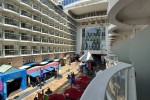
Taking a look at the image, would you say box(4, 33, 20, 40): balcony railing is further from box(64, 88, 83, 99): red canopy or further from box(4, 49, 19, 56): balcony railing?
box(64, 88, 83, 99): red canopy

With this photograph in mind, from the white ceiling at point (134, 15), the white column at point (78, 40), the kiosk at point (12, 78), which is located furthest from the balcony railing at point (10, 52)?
the white column at point (78, 40)

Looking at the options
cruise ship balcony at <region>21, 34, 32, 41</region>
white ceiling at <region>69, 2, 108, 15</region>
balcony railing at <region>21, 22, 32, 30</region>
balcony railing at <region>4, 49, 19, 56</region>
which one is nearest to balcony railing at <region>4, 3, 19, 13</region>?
balcony railing at <region>21, 22, 32, 30</region>

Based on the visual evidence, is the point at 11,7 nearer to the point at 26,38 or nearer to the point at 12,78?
the point at 26,38

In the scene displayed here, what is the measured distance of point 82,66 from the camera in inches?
1104

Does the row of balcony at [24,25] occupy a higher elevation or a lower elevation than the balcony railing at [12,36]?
higher

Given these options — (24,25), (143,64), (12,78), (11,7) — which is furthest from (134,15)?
(24,25)

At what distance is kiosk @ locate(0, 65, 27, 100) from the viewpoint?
1459 cm

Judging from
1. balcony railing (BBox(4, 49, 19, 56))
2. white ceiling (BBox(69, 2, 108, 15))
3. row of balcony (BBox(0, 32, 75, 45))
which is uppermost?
white ceiling (BBox(69, 2, 108, 15))

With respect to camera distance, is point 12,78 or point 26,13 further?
point 26,13

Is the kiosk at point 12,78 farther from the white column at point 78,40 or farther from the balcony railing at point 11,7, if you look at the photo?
the white column at point 78,40

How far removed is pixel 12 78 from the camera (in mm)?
15797

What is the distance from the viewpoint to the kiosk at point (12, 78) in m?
14.6

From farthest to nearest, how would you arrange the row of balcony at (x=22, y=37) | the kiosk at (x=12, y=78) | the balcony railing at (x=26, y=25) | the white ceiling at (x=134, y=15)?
the balcony railing at (x=26, y=25) → the row of balcony at (x=22, y=37) → the kiosk at (x=12, y=78) → the white ceiling at (x=134, y=15)

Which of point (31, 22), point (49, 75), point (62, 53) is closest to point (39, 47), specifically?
point (31, 22)
